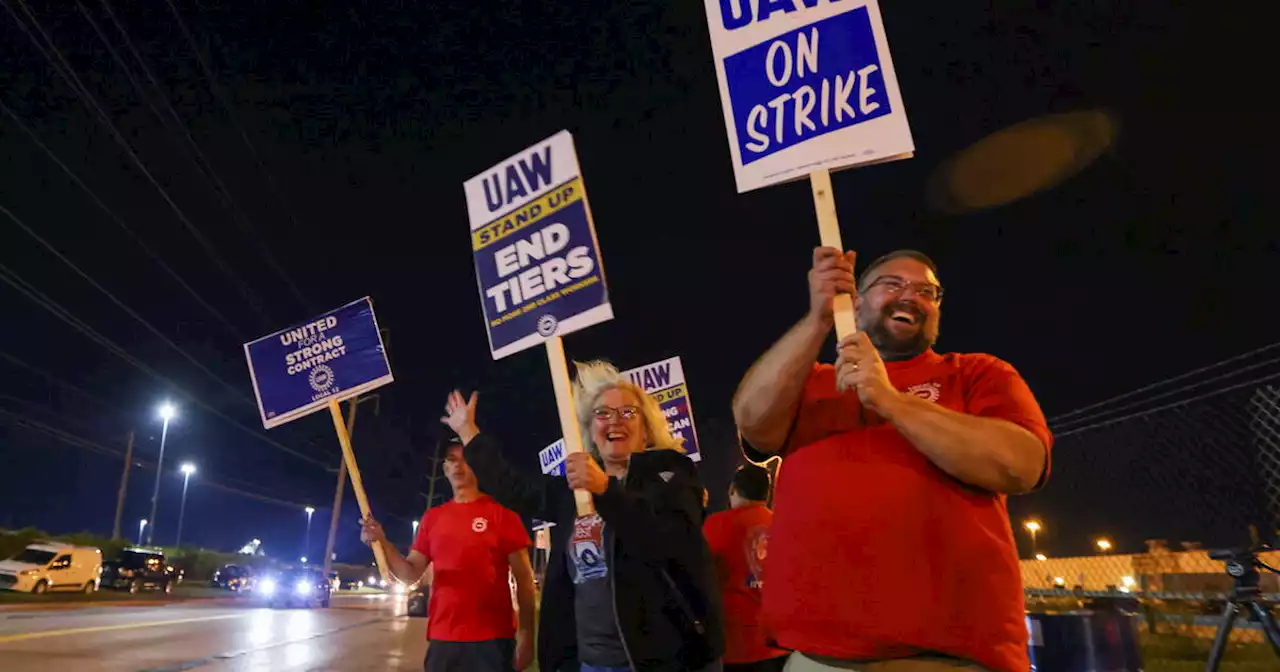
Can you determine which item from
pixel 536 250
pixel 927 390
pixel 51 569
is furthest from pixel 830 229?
pixel 51 569

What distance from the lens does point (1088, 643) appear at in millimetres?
3451

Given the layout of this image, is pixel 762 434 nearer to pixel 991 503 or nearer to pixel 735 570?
pixel 991 503

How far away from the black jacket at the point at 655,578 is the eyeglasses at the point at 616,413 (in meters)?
0.36

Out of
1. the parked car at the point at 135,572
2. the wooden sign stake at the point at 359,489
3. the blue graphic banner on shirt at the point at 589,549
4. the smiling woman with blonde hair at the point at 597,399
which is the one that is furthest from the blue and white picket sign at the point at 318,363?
the parked car at the point at 135,572

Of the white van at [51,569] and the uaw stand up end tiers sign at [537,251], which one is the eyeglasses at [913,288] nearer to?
the uaw stand up end tiers sign at [537,251]

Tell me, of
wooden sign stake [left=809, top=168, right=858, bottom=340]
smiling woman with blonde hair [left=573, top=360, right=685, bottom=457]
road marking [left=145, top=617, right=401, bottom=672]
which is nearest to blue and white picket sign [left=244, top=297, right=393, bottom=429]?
smiling woman with blonde hair [left=573, top=360, right=685, bottom=457]

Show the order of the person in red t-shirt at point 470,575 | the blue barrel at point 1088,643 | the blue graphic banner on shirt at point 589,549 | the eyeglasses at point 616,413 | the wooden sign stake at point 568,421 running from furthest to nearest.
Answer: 1. the person in red t-shirt at point 470,575
2. the eyeglasses at point 616,413
3. the blue graphic banner on shirt at point 589,549
4. the wooden sign stake at point 568,421
5. the blue barrel at point 1088,643

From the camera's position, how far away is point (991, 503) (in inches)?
89.0

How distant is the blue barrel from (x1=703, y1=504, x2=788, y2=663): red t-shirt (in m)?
1.53

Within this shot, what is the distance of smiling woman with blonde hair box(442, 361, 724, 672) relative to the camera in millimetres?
3451

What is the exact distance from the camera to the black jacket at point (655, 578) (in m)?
3.44

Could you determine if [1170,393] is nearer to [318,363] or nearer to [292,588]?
[318,363]

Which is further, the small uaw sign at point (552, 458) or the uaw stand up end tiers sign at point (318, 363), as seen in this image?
the small uaw sign at point (552, 458)

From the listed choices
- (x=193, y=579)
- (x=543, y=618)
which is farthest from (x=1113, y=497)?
(x=193, y=579)
